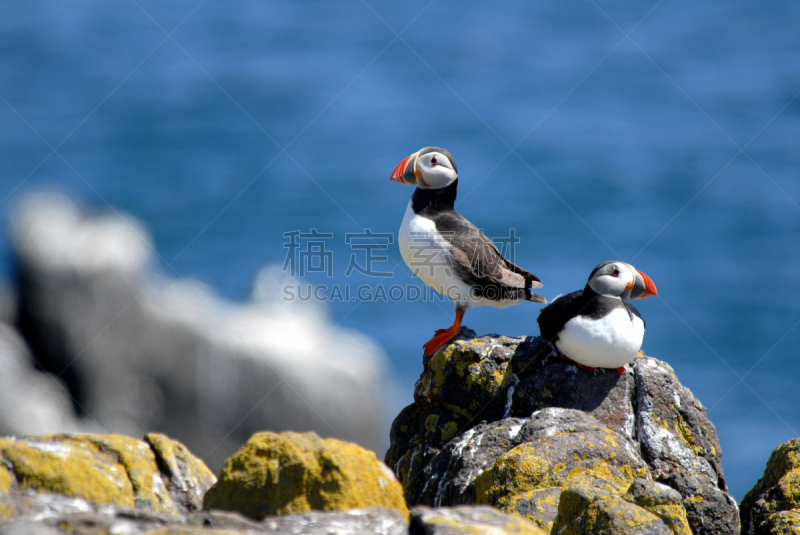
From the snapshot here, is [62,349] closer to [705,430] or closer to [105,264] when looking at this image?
[105,264]

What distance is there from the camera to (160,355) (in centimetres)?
1300

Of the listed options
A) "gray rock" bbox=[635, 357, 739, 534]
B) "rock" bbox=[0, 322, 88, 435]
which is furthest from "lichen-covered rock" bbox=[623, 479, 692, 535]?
"rock" bbox=[0, 322, 88, 435]

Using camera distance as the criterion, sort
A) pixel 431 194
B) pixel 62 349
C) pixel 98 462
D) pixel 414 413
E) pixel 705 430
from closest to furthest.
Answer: pixel 98 462 < pixel 705 430 < pixel 414 413 < pixel 431 194 < pixel 62 349

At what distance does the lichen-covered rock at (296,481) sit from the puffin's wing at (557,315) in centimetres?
288

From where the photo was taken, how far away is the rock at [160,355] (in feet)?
39.5

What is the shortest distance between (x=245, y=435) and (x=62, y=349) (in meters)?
3.66

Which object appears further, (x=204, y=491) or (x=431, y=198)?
(x=431, y=198)

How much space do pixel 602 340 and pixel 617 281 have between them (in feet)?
1.94

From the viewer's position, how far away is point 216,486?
10.7 ft

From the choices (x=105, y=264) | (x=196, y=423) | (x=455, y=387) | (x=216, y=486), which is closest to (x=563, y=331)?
(x=455, y=387)

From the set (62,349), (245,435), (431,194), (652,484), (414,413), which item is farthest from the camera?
(62,349)

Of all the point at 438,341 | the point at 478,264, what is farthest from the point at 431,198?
the point at 438,341

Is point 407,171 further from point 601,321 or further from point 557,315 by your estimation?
point 601,321

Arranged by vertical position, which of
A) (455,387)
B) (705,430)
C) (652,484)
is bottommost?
(652,484)
